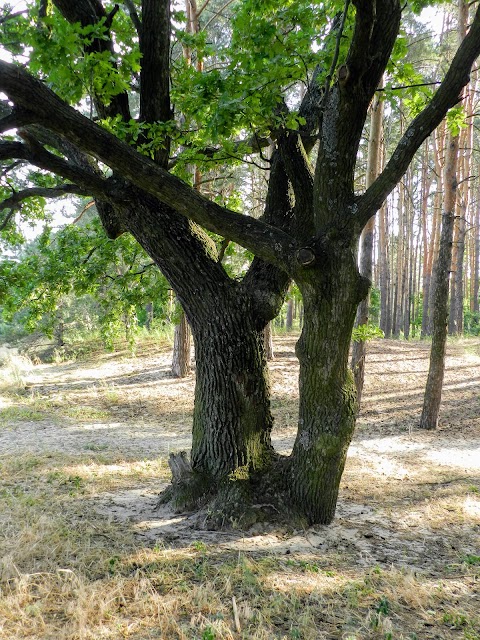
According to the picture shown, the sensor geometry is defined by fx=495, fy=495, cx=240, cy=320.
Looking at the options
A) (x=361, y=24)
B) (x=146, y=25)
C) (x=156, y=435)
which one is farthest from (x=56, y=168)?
(x=156, y=435)

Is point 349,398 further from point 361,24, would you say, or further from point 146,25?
point 146,25

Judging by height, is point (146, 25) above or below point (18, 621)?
above

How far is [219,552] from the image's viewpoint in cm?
387

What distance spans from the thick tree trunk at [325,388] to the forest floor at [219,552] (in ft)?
1.26

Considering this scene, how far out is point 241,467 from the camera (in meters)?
4.59

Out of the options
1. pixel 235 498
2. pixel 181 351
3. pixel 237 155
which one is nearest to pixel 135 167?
pixel 237 155

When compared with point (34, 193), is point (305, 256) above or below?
below

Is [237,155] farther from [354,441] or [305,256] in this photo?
[354,441]

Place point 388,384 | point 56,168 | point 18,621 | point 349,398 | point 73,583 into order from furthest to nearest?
point 388,384 < point 349,398 < point 56,168 < point 73,583 < point 18,621

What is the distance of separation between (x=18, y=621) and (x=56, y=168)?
3224mm

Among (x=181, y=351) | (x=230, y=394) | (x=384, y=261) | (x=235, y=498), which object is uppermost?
(x=384, y=261)

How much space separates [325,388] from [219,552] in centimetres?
157

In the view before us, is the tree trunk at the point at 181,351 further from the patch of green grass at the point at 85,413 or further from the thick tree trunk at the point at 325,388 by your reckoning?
the thick tree trunk at the point at 325,388

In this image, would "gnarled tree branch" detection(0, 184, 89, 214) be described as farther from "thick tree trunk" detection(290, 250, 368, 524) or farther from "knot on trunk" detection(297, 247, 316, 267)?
"thick tree trunk" detection(290, 250, 368, 524)
